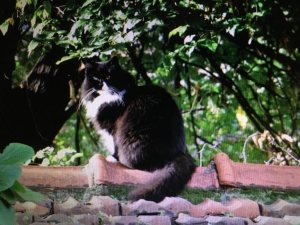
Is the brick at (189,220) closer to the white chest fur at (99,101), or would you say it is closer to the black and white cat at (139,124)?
the black and white cat at (139,124)

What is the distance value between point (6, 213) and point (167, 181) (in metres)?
1.10

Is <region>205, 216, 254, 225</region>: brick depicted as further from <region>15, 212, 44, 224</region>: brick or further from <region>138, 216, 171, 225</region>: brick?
<region>15, 212, 44, 224</region>: brick

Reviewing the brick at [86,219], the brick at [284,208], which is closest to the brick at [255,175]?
the brick at [284,208]

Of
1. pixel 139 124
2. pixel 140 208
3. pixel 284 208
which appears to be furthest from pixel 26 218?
pixel 139 124

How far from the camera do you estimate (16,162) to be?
5.31 feet

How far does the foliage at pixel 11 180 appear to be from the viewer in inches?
61.6

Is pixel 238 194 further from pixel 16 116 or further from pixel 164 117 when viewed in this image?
pixel 16 116

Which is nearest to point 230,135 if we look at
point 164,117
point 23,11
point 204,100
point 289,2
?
point 204,100

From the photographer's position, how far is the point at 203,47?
14.2ft

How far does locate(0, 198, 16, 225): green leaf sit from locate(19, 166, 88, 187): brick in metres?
0.74

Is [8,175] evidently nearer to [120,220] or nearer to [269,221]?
[120,220]

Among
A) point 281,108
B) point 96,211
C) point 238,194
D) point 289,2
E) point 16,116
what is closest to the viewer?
point 96,211

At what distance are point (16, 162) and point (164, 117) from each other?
1.62m

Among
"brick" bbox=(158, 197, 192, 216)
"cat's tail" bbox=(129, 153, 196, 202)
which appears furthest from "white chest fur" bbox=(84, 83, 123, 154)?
"brick" bbox=(158, 197, 192, 216)
